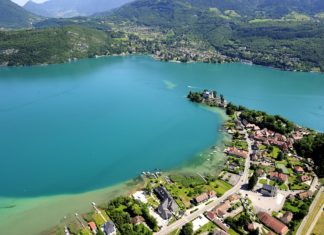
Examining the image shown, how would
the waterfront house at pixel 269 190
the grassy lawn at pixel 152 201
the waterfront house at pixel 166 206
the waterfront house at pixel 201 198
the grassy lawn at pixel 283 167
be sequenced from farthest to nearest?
the grassy lawn at pixel 283 167 < the waterfront house at pixel 269 190 < the waterfront house at pixel 201 198 < the grassy lawn at pixel 152 201 < the waterfront house at pixel 166 206

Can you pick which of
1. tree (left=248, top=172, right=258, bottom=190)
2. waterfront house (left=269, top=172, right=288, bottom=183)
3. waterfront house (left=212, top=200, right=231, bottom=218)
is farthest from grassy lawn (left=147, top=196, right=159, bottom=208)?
waterfront house (left=269, top=172, right=288, bottom=183)

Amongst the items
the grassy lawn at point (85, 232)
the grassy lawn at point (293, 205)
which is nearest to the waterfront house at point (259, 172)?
the grassy lawn at point (293, 205)

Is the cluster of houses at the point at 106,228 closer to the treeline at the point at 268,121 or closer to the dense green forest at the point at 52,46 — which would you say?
the treeline at the point at 268,121

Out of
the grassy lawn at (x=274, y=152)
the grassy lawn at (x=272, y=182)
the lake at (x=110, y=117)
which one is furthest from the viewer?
the grassy lawn at (x=274, y=152)

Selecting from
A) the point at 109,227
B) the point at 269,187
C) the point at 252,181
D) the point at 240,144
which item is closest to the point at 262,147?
the point at 240,144

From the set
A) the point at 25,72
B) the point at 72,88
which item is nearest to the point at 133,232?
the point at 72,88

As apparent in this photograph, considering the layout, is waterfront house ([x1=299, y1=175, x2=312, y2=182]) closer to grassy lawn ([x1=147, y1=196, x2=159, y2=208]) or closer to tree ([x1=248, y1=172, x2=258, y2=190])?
tree ([x1=248, y1=172, x2=258, y2=190])

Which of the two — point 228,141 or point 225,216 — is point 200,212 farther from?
point 228,141
